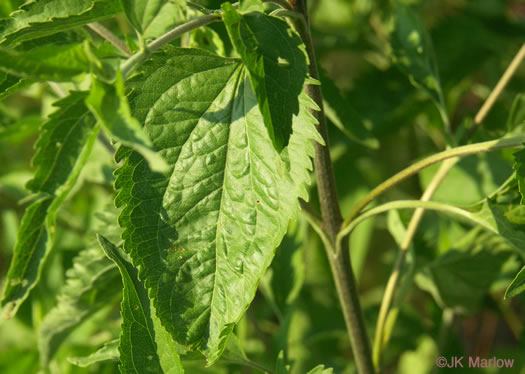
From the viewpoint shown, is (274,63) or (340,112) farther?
(340,112)

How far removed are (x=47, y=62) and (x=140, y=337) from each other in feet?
0.85

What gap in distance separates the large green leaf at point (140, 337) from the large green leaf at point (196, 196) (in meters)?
0.03

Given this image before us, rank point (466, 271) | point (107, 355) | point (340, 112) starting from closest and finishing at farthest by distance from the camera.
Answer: point (107, 355)
point (340, 112)
point (466, 271)

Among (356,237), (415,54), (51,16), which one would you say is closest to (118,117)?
(51,16)

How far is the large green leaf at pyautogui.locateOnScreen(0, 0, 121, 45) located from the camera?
0.43 meters

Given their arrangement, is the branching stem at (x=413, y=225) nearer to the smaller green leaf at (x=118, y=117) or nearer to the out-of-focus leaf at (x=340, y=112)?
the out-of-focus leaf at (x=340, y=112)

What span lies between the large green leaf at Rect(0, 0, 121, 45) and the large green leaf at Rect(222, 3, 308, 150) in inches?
3.8

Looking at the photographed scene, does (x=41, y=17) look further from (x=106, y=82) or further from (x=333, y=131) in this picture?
(x=333, y=131)

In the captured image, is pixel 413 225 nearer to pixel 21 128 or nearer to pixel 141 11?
pixel 141 11

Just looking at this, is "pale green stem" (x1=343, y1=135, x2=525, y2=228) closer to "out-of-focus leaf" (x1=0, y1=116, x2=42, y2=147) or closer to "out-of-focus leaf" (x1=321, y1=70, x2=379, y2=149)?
"out-of-focus leaf" (x1=321, y1=70, x2=379, y2=149)

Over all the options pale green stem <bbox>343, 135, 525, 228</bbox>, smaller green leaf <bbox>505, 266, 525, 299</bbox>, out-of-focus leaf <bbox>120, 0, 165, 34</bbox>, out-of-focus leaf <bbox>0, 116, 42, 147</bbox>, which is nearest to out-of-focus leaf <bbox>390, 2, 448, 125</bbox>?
pale green stem <bbox>343, 135, 525, 228</bbox>

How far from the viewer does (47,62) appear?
38 centimetres

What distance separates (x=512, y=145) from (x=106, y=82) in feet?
1.12

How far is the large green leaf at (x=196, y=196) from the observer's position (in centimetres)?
49
